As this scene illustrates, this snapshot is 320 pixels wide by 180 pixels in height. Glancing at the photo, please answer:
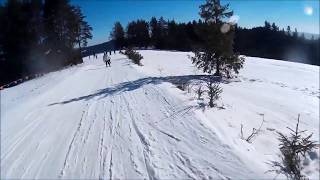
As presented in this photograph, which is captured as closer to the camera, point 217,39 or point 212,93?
point 212,93

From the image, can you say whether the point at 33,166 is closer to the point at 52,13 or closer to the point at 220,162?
the point at 220,162

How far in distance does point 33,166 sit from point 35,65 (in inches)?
1487

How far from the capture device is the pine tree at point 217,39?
22.9 meters

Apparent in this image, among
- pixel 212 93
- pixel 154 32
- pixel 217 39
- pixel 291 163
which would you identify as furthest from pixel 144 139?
pixel 154 32

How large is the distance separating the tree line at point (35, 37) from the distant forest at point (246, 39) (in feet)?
155

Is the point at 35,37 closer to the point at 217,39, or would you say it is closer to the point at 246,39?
the point at 217,39

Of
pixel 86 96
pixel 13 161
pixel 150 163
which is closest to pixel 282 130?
pixel 150 163

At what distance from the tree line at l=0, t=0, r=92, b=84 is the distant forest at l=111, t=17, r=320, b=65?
155 ft

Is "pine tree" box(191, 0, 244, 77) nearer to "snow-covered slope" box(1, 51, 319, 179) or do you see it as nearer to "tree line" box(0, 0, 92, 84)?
"snow-covered slope" box(1, 51, 319, 179)

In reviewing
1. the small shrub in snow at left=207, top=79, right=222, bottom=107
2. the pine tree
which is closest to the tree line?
the pine tree

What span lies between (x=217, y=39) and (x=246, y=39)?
78.7 metres

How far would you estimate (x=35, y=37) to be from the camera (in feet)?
130

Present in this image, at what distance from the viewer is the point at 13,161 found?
6.95 metres

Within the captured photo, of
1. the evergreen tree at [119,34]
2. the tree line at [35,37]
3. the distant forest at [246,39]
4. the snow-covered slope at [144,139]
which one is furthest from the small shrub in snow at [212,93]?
the evergreen tree at [119,34]
